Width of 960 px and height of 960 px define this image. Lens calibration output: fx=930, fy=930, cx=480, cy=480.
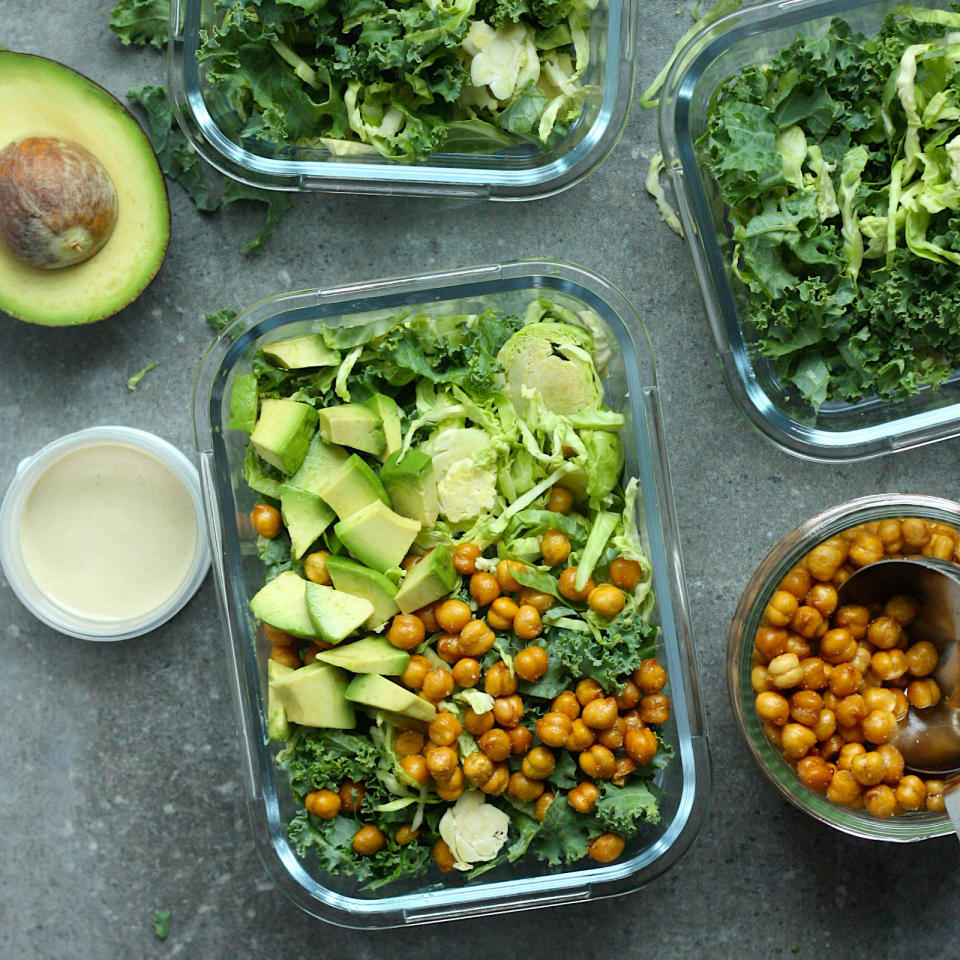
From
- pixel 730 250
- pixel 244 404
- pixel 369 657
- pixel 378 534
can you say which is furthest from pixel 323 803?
pixel 730 250

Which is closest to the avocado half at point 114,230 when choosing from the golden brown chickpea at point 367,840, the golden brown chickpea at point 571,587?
the golden brown chickpea at point 571,587

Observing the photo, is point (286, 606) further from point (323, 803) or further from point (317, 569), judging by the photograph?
point (323, 803)

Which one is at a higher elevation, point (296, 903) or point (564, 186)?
point (564, 186)

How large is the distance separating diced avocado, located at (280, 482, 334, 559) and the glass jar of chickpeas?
0.81 metres

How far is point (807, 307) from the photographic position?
5.57 feet

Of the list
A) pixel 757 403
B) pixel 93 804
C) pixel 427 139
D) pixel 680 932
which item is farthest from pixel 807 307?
pixel 93 804

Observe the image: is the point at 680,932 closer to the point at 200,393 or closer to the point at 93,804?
the point at 93,804

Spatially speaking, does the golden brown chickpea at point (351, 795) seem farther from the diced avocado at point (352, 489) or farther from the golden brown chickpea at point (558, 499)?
the golden brown chickpea at point (558, 499)

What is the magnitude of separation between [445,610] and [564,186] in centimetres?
87

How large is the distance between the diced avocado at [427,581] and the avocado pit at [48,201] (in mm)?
882

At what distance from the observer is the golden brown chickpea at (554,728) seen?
1601 mm

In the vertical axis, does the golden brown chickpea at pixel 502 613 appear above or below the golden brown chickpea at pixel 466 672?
above

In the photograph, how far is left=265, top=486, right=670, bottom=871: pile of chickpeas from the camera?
1.61 meters

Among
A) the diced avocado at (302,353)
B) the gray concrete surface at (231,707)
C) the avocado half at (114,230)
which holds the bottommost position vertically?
the gray concrete surface at (231,707)
